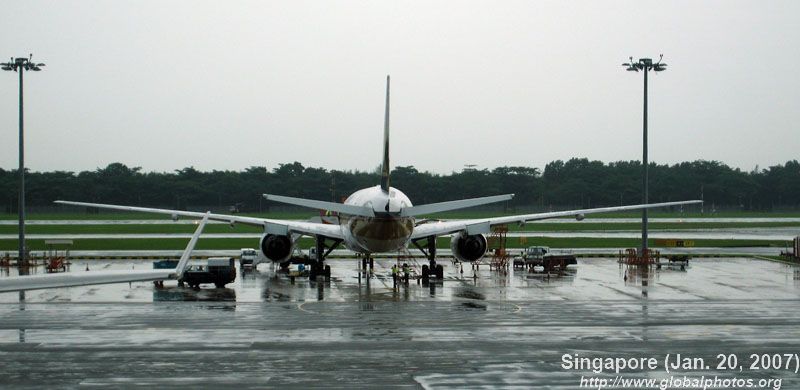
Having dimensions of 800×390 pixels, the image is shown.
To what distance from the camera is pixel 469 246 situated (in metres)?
47.0

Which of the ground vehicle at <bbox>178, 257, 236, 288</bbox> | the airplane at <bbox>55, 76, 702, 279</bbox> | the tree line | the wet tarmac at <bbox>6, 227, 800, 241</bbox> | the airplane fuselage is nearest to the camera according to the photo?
the airplane at <bbox>55, 76, 702, 279</bbox>

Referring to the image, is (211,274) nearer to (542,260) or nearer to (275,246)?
(275,246)

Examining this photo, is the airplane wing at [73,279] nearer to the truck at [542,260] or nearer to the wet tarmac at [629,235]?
the truck at [542,260]

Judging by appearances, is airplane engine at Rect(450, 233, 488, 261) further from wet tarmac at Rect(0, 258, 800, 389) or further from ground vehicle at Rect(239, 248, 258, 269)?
ground vehicle at Rect(239, 248, 258, 269)

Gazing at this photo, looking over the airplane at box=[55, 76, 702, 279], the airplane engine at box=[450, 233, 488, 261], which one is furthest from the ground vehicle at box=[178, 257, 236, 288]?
the airplane engine at box=[450, 233, 488, 261]

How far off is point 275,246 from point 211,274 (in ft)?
17.6

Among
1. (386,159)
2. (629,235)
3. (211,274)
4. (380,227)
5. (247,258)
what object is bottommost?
(211,274)

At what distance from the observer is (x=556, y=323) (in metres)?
29.1

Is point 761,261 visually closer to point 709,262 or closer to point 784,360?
point 709,262

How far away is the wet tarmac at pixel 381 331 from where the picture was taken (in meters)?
20.8

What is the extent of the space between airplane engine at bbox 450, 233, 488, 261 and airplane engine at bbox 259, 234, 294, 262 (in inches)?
347

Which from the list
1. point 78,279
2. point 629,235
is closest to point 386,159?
point 78,279

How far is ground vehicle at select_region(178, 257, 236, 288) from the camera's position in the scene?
135 ft

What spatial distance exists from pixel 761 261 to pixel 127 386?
158ft
